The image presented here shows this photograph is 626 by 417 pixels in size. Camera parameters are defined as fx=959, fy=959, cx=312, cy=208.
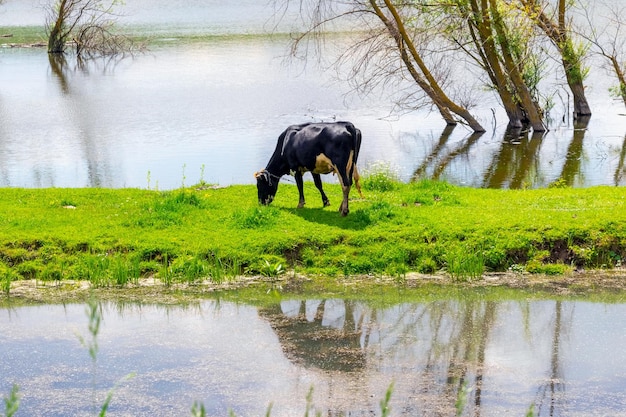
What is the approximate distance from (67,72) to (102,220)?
29999mm

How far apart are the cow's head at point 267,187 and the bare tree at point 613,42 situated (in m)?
11.2

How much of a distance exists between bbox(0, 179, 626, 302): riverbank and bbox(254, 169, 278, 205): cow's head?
59cm

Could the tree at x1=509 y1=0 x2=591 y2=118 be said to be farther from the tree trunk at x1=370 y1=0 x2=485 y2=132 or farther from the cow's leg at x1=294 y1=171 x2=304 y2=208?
the cow's leg at x1=294 y1=171 x2=304 y2=208

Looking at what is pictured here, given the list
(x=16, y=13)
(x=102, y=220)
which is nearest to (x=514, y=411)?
(x=102, y=220)

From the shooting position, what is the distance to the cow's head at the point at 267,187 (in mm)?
13812

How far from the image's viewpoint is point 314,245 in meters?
12.1

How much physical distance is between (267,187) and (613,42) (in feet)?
51.8

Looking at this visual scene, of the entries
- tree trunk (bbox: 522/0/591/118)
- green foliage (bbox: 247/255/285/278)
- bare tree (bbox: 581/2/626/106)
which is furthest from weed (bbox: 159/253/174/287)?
bare tree (bbox: 581/2/626/106)

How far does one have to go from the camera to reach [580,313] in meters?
10.3

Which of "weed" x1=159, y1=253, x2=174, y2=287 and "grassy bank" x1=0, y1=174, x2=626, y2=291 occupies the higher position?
"grassy bank" x1=0, y1=174, x2=626, y2=291

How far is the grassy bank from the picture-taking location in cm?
1169

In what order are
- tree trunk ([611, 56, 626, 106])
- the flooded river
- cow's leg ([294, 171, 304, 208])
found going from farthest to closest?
tree trunk ([611, 56, 626, 106])
cow's leg ([294, 171, 304, 208])
the flooded river

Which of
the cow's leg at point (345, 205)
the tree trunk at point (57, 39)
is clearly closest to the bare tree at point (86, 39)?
the tree trunk at point (57, 39)

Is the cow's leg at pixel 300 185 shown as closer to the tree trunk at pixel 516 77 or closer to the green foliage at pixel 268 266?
the green foliage at pixel 268 266
